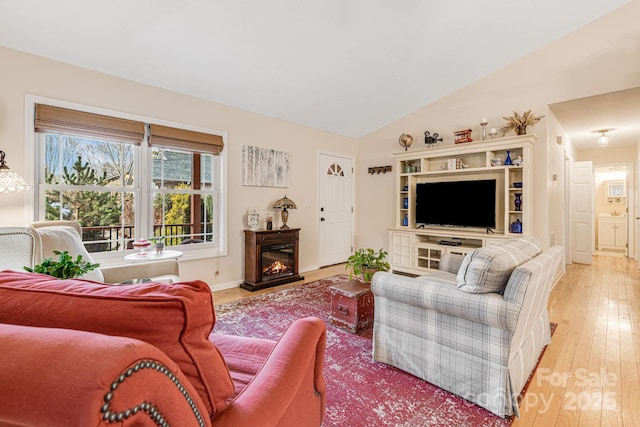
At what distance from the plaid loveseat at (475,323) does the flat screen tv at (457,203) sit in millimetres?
2315

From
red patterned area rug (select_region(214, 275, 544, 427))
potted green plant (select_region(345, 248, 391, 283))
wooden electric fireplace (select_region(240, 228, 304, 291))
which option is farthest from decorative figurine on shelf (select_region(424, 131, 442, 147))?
red patterned area rug (select_region(214, 275, 544, 427))

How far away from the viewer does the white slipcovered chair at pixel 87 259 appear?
219cm

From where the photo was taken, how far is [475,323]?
68.0 inches

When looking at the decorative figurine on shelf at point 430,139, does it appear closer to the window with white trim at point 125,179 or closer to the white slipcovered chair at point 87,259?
the window with white trim at point 125,179

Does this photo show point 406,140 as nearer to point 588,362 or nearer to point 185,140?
point 185,140

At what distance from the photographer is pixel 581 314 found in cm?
318

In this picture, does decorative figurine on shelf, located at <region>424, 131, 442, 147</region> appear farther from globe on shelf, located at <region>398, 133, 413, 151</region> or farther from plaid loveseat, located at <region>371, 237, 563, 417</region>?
plaid loveseat, located at <region>371, 237, 563, 417</region>

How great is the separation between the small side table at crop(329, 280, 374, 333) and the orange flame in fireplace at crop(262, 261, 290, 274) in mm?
1593

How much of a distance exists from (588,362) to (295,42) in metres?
3.77

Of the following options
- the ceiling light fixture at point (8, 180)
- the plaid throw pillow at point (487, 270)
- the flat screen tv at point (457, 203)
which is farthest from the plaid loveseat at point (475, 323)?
the ceiling light fixture at point (8, 180)

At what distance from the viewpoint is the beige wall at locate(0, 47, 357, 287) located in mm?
2684

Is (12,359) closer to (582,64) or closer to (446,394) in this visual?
(446,394)

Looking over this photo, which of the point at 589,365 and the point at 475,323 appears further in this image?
the point at 589,365

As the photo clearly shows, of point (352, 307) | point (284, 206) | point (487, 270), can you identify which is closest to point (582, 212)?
point (284, 206)
